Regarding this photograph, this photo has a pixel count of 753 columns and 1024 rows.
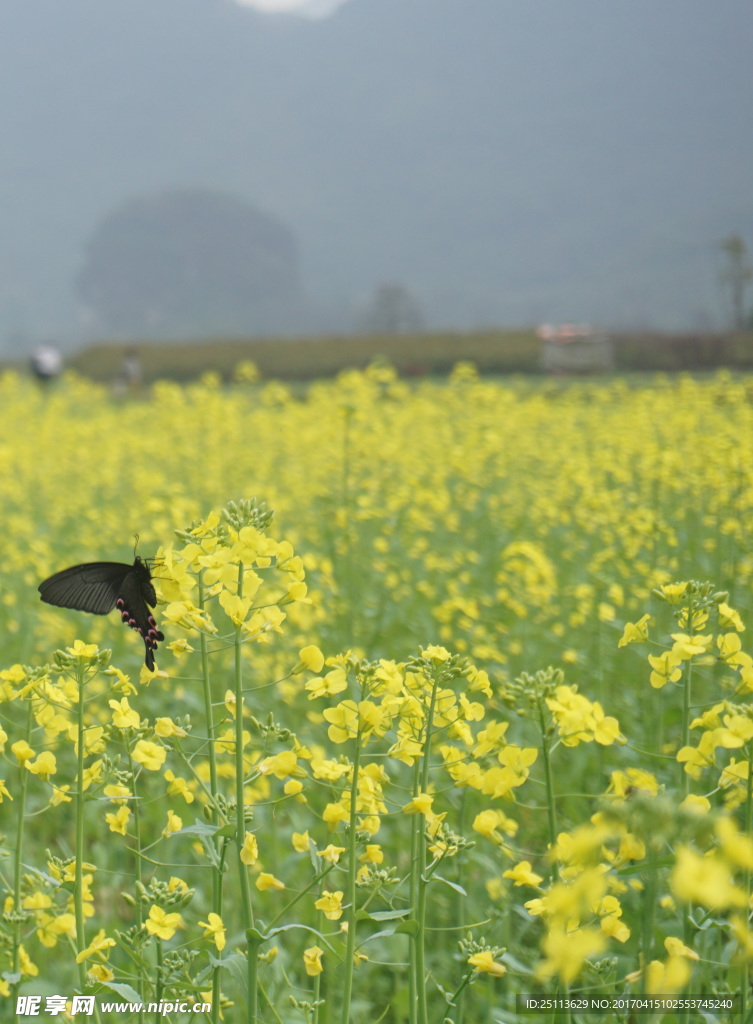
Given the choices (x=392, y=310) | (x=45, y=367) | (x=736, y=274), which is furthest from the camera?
(x=392, y=310)

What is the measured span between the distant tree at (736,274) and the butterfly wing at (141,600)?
5667 millimetres

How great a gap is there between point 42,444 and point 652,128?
114232 mm

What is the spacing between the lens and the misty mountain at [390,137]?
106438 mm

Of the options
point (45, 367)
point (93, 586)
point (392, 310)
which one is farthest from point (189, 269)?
point (93, 586)

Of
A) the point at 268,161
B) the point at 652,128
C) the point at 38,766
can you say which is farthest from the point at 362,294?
the point at 38,766

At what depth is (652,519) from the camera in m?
2.88

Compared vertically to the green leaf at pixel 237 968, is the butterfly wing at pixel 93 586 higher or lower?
higher

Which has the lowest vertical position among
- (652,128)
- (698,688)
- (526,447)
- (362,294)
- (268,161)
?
(698,688)

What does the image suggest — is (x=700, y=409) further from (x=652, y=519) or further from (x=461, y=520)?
(x=652, y=519)

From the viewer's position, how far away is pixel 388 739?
170cm

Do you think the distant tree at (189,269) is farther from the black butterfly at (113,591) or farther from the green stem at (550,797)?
the green stem at (550,797)

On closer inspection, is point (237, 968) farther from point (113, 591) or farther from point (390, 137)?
point (390, 137)

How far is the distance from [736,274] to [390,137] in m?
171

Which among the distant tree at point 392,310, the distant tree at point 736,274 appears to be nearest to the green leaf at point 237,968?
the distant tree at point 736,274
